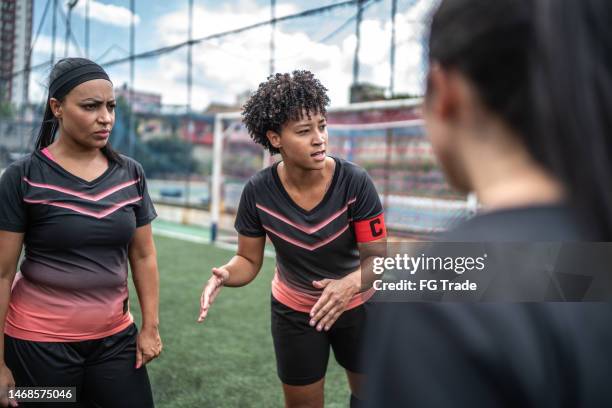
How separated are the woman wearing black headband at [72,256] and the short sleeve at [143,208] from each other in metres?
0.02

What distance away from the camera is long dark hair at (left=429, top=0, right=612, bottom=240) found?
56cm

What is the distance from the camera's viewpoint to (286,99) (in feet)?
7.74

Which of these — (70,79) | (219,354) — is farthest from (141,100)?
(70,79)

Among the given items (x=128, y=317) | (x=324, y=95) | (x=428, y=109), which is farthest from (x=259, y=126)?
(x=428, y=109)

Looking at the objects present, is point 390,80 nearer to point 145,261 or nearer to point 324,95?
point 324,95

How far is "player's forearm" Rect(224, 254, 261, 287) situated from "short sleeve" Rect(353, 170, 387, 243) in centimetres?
51

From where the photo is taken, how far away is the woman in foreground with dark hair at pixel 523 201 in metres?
0.55

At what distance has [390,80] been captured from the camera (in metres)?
7.64

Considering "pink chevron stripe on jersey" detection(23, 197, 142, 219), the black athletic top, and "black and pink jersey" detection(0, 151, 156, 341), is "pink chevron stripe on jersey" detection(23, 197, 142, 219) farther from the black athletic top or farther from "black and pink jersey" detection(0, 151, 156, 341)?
the black athletic top

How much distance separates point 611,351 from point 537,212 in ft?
0.55

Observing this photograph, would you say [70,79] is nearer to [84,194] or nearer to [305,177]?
[84,194]

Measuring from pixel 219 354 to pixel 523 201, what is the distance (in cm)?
392

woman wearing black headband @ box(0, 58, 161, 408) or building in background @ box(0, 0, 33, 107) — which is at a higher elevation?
building in background @ box(0, 0, 33, 107)

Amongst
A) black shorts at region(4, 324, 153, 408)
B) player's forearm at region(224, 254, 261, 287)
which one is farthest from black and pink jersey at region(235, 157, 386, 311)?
black shorts at region(4, 324, 153, 408)
